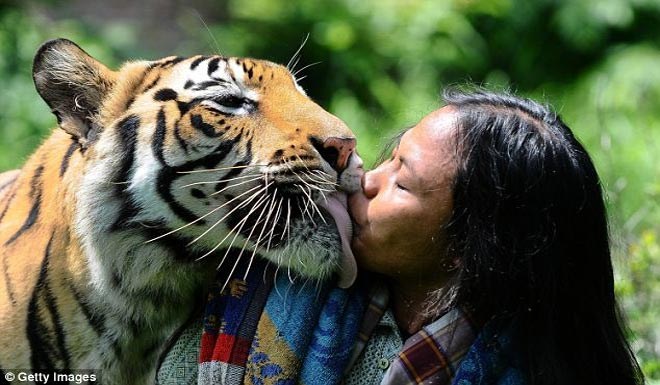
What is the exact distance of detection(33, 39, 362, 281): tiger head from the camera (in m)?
1.87

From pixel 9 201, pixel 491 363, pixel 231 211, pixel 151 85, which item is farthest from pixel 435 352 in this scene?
pixel 9 201

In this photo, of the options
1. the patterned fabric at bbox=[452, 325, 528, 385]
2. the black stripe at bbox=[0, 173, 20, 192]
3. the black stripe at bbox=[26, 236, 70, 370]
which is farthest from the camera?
the black stripe at bbox=[0, 173, 20, 192]

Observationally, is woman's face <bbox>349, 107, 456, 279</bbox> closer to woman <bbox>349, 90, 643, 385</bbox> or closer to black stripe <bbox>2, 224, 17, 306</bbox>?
woman <bbox>349, 90, 643, 385</bbox>

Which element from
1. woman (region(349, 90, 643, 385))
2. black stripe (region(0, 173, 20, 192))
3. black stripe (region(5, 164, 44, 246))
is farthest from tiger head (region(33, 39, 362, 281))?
black stripe (region(0, 173, 20, 192))

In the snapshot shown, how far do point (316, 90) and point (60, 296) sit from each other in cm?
408

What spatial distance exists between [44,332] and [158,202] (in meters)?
0.38

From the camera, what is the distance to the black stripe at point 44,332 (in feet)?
6.68

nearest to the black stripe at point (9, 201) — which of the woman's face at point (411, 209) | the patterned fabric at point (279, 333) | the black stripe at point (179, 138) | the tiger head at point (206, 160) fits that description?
the tiger head at point (206, 160)

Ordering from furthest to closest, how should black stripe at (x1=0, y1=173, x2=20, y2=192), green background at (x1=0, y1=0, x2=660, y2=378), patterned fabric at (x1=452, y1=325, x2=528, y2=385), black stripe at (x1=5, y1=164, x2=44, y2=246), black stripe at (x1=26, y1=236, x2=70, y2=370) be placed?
green background at (x1=0, y1=0, x2=660, y2=378) < black stripe at (x1=0, y1=173, x2=20, y2=192) < black stripe at (x1=5, y1=164, x2=44, y2=246) < black stripe at (x1=26, y1=236, x2=70, y2=370) < patterned fabric at (x1=452, y1=325, x2=528, y2=385)

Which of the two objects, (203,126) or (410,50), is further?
(410,50)

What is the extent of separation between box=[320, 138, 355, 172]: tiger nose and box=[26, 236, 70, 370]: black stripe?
0.63 meters

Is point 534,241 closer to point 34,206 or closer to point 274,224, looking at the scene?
point 274,224

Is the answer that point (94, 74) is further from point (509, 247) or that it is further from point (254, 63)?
point (509, 247)

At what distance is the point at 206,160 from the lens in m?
1.93
